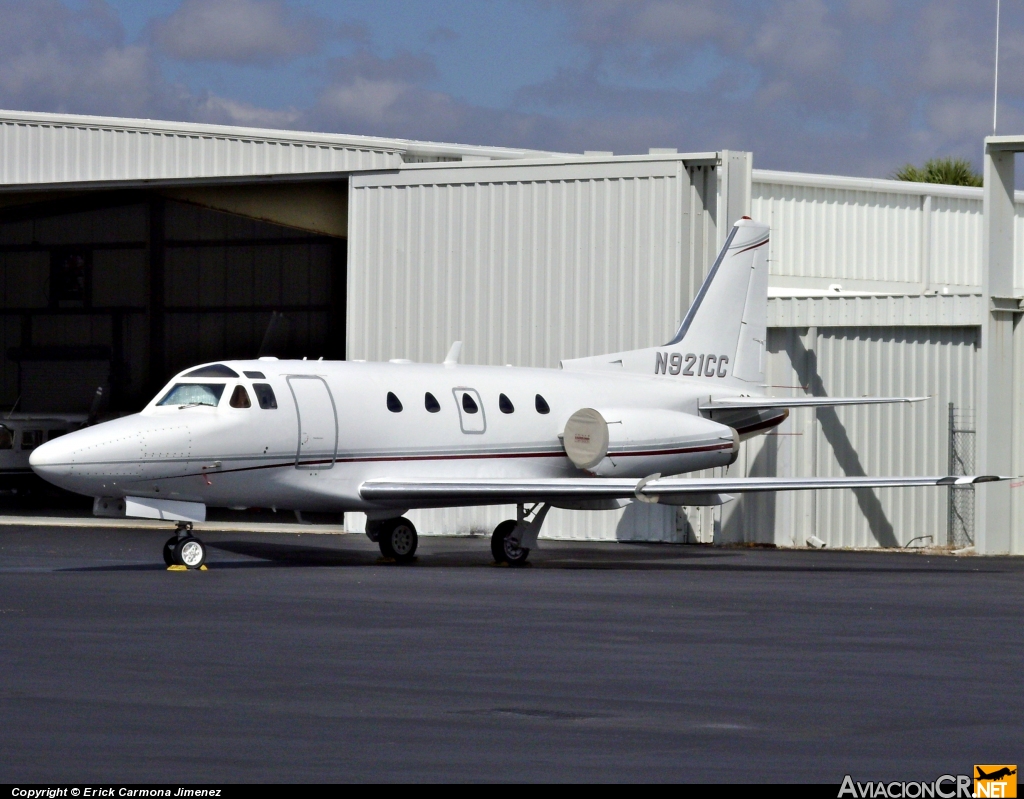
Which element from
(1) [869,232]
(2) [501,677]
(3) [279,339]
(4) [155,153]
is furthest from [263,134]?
(2) [501,677]

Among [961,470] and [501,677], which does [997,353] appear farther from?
[501,677]

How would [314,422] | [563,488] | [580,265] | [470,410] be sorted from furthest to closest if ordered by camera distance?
[580,265]
[470,410]
[314,422]
[563,488]

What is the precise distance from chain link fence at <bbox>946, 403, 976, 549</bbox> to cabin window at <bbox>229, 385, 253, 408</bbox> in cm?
1279

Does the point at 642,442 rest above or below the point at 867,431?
below

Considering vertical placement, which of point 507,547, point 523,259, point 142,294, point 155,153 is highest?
point 155,153

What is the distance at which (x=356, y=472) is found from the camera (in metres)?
22.8

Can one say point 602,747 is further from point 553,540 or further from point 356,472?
point 553,540

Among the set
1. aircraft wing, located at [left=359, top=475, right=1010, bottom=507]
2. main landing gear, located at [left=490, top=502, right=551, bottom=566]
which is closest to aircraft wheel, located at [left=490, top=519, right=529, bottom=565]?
main landing gear, located at [left=490, top=502, right=551, bottom=566]

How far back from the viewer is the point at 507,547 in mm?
23578

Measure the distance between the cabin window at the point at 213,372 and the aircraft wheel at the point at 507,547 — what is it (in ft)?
14.0

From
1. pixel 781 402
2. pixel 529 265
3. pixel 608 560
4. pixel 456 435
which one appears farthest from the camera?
pixel 529 265

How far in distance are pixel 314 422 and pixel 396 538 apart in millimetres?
2498

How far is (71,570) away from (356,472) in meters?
3.88

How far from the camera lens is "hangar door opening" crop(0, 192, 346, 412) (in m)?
40.3
